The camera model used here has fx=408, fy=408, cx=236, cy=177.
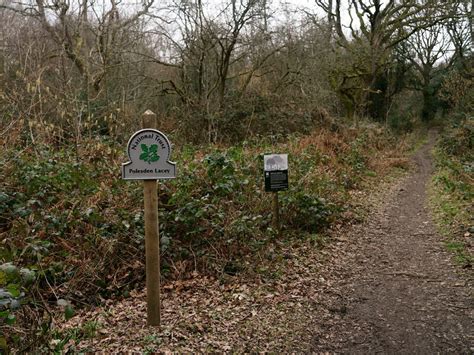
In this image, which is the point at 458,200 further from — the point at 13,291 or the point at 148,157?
the point at 13,291

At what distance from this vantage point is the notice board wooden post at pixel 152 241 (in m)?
4.03

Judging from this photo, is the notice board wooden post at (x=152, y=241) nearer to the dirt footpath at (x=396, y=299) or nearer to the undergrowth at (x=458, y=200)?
the dirt footpath at (x=396, y=299)

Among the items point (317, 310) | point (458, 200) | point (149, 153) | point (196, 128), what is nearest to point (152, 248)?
point (149, 153)

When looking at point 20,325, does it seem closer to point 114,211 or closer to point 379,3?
point 114,211

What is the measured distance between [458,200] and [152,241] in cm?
806

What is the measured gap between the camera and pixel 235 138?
50.0 ft

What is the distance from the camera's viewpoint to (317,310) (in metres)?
4.86

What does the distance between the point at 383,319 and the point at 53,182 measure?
5.08 meters

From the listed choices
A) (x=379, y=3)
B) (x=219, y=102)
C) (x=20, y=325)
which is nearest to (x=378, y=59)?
(x=379, y=3)

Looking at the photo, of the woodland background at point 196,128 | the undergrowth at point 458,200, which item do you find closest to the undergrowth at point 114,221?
the woodland background at point 196,128

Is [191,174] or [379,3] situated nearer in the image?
[191,174]

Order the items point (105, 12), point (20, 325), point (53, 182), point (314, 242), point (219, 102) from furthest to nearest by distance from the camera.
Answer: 1. point (219, 102)
2. point (105, 12)
3. point (314, 242)
4. point (53, 182)
5. point (20, 325)

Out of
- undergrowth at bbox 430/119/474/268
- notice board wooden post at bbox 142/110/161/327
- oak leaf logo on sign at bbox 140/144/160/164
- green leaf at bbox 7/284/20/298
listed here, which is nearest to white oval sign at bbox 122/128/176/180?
oak leaf logo on sign at bbox 140/144/160/164

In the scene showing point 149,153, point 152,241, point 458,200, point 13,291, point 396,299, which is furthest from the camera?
point 458,200
